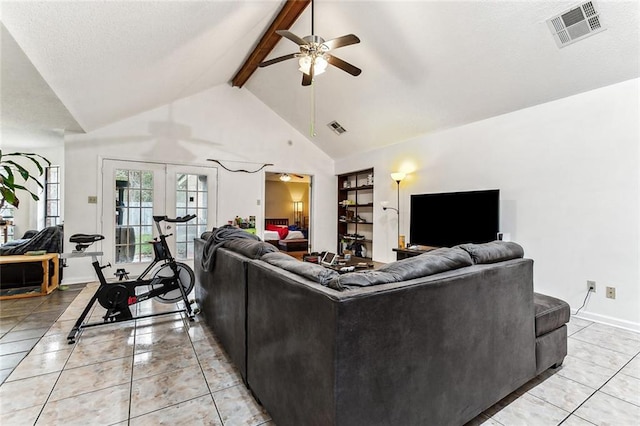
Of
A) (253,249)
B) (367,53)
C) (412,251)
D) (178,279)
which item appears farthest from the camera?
(412,251)

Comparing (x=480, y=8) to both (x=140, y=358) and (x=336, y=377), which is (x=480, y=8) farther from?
(x=140, y=358)

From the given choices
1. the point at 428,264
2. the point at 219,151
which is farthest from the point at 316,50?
the point at 219,151

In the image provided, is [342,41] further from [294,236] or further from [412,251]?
[294,236]

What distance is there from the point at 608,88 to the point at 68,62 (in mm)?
4914

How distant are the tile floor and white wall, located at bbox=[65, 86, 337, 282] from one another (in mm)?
2281

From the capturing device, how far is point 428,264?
4.46 feet

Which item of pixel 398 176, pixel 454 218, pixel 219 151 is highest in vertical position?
pixel 219 151

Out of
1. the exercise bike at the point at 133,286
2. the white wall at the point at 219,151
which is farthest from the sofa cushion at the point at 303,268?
the white wall at the point at 219,151

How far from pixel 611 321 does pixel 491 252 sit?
2.35 metres

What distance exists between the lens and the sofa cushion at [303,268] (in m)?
1.20

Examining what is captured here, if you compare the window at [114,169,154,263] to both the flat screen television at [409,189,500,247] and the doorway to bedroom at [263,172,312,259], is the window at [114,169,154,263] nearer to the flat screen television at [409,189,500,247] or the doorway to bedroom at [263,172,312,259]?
the flat screen television at [409,189,500,247]

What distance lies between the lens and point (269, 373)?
145 centimetres

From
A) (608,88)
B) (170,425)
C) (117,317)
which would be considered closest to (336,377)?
(170,425)

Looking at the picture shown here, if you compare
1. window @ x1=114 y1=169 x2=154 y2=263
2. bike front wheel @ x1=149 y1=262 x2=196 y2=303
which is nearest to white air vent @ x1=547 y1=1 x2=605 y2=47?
bike front wheel @ x1=149 y1=262 x2=196 y2=303
